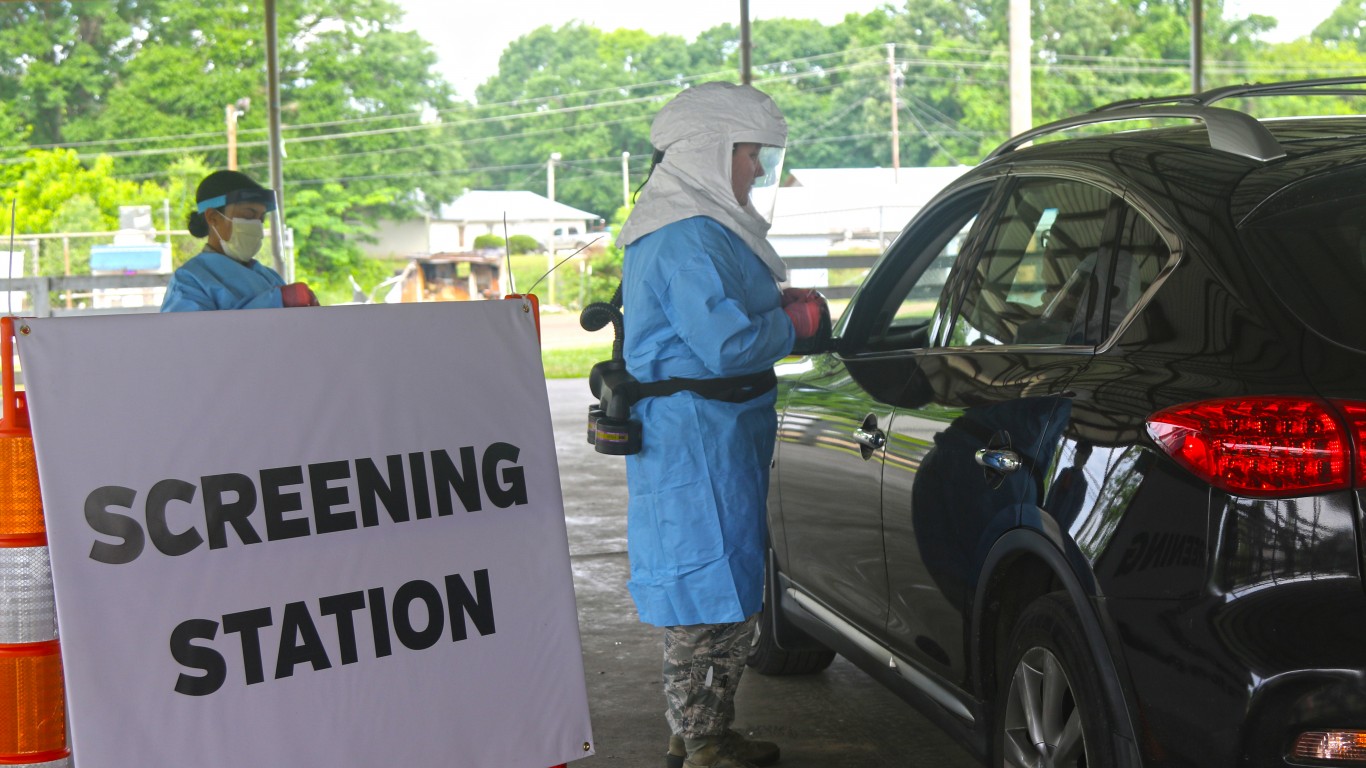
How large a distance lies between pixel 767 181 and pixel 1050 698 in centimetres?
177

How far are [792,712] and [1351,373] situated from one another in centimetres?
→ 261

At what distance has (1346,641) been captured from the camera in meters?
2.15

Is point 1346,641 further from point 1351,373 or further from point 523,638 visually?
point 523,638

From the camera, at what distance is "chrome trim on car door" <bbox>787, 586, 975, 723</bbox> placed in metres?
3.24

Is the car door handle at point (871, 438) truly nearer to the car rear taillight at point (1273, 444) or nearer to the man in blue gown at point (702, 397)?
the man in blue gown at point (702, 397)

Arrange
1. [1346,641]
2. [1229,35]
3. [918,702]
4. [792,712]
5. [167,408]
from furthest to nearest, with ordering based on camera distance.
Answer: [1229,35]
[792,712]
[918,702]
[167,408]
[1346,641]

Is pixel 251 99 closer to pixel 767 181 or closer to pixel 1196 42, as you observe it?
pixel 1196 42

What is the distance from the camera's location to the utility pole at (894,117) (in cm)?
2558

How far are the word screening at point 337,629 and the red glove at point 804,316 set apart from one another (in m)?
1.29

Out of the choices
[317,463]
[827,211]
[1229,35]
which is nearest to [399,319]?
[317,463]

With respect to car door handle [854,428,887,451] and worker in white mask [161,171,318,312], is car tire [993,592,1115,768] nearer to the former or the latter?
car door handle [854,428,887,451]

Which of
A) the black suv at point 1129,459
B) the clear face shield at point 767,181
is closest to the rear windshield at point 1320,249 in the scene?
the black suv at point 1129,459

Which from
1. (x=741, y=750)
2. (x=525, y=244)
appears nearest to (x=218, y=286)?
(x=741, y=750)

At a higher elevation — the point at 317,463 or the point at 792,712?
the point at 317,463
